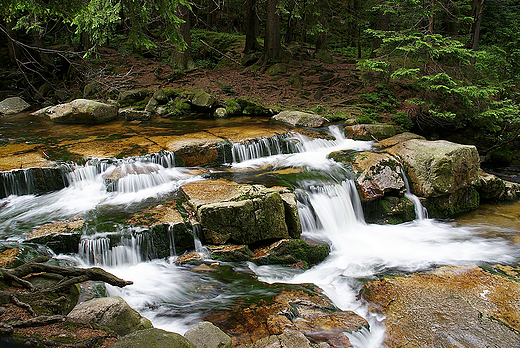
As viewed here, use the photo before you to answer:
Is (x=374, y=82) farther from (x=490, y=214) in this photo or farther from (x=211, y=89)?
(x=490, y=214)

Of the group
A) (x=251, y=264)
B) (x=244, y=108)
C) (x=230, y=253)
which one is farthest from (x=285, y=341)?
(x=244, y=108)

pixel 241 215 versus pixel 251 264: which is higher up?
pixel 241 215

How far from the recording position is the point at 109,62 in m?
18.7

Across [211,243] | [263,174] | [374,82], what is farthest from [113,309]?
[374,82]

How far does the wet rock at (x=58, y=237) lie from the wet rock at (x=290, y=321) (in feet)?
9.22

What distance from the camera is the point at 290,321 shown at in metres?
4.31

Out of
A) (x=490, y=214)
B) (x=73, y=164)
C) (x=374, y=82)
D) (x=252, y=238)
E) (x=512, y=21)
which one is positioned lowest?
(x=490, y=214)

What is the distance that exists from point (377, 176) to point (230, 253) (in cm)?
437

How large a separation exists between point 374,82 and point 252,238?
12.1 metres

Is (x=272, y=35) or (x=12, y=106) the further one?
(x=272, y=35)

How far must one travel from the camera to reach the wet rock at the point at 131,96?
13.9m

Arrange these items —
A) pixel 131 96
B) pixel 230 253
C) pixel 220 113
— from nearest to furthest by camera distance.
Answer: pixel 230 253
pixel 220 113
pixel 131 96

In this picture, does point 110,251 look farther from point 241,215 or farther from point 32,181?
point 32,181

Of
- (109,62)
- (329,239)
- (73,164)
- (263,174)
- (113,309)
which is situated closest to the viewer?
(113,309)
